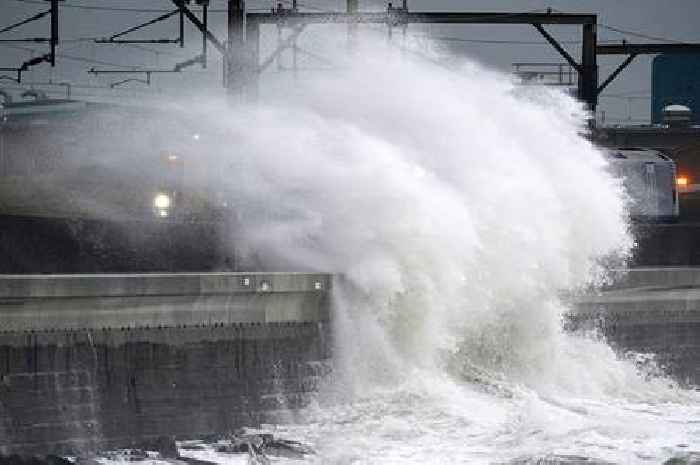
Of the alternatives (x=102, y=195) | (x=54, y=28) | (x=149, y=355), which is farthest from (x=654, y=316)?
(x=54, y=28)

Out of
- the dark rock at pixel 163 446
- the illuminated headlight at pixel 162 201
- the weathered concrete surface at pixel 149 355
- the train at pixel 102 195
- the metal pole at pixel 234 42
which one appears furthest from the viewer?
the metal pole at pixel 234 42

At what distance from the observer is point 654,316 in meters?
24.0

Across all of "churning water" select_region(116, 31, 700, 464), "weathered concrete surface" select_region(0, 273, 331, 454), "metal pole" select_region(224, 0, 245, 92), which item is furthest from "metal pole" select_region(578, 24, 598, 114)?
"weathered concrete surface" select_region(0, 273, 331, 454)

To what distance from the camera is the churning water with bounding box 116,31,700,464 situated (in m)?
18.4

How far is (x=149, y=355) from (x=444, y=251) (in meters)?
6.17

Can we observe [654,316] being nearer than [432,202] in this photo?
No

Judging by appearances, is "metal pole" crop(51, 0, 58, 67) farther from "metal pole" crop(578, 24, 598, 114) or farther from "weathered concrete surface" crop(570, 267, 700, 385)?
"metal pole" crop(578, 24, 598, 114)

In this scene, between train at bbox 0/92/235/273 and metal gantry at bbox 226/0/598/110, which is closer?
train at bbox 0/92/235/273

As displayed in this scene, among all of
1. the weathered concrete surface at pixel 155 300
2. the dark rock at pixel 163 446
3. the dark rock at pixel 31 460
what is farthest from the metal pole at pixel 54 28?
the dark rock at pixel 31 460

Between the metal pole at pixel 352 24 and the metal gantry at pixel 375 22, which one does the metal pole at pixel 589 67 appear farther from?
the metal pole at pixel 352 24

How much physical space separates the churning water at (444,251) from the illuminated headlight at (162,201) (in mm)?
1677

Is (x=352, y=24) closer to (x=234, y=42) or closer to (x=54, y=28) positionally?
(x=234, y=42)

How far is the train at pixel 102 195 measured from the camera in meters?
19.6

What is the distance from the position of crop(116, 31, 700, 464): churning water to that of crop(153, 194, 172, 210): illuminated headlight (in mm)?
1677
